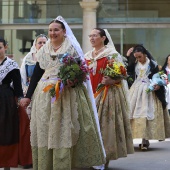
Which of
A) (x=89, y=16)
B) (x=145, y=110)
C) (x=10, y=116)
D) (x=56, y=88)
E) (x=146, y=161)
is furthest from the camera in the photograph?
(x=89, y=16)

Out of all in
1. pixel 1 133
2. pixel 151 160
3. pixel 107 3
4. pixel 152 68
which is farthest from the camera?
pixel 107 3

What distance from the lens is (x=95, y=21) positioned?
76.0 feet

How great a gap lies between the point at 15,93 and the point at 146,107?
12.7 ft

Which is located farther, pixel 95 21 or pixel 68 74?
pixel 95 21

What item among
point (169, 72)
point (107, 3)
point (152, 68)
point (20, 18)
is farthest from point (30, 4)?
point (152, 68)

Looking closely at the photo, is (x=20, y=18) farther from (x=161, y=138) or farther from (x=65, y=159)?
(x=65, y=159)

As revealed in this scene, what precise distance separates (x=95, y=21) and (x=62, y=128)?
55.3 ft

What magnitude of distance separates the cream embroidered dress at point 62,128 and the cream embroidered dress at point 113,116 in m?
1.15

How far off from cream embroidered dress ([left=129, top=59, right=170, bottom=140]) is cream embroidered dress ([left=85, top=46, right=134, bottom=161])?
249 cm

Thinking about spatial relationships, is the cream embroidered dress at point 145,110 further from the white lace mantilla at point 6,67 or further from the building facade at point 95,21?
the building facade at point 95,21

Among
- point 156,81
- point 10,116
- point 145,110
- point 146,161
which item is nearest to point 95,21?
point 145,110

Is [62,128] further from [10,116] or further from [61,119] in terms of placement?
[10,116]

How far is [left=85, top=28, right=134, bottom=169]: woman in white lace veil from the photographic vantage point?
26.1ft

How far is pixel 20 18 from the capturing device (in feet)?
77.7
